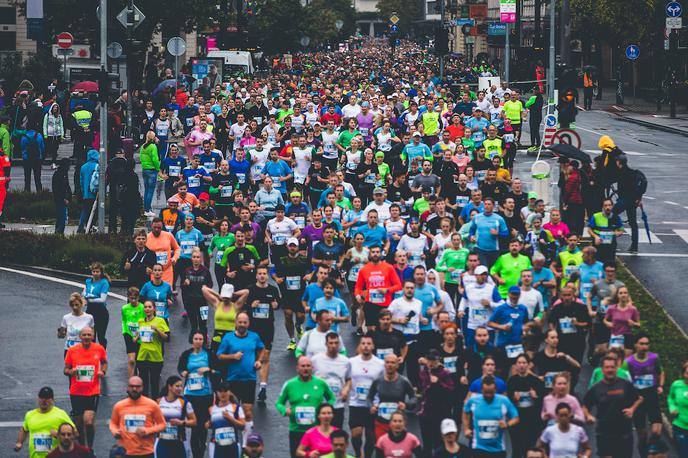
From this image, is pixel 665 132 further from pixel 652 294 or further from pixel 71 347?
pixel 71 347

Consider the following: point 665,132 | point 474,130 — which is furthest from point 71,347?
point 665,132

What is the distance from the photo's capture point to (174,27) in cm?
6391

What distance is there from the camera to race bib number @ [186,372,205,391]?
15.8 metres

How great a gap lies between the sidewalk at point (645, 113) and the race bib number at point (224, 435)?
39.7 m

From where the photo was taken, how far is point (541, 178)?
2870cm

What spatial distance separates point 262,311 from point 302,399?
391 cm

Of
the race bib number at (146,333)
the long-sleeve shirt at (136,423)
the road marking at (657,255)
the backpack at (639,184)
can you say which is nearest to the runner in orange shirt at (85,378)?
the race bib number at (146,333)

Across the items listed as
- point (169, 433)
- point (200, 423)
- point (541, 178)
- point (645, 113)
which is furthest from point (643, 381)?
point (645, 113)

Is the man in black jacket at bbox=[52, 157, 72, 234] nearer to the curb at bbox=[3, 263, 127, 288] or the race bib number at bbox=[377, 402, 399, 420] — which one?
the curb at bbox=[3, 263, 127, 288]

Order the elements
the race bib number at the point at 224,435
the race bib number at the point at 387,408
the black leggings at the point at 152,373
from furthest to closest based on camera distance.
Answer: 1. the black leggings at the point at 152,373
2. the race bib number at the point at 387,408
3. the race bib number at the point at 224,435

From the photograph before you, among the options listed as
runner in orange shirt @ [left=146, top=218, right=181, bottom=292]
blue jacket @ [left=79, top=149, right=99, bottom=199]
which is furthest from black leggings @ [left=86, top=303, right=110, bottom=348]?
blue jacket @ [left=79, top=149, right=99, bottom=199]

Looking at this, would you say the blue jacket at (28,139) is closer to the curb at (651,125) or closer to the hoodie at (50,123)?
the hoodie at (50,123)

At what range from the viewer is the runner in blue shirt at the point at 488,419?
14.4m

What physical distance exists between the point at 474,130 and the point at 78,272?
371 inches
